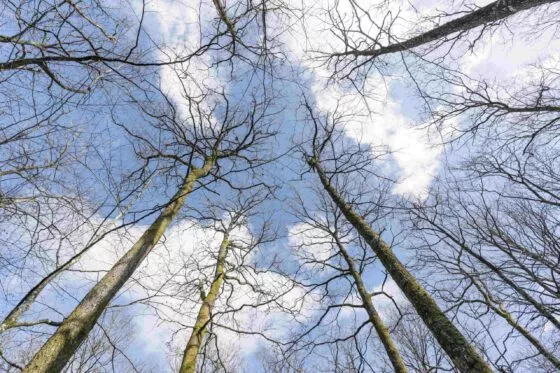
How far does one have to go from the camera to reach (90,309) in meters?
2.70

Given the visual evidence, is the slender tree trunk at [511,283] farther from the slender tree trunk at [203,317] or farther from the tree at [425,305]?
the slender tree trunk at [203,317]

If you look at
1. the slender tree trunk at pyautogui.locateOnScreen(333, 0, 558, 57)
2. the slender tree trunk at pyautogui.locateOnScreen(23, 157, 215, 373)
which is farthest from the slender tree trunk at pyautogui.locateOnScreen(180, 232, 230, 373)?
the slender tree trunk at pyautogui.locateOnScreen(333, 0, 558, 57)

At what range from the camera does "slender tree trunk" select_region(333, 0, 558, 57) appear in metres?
4.38

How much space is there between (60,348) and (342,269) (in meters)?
5.02

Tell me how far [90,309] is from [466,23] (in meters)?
6.02

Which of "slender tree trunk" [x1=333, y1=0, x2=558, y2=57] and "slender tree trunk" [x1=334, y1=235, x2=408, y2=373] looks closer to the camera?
"slender tree trunk" [x1=333, y1=0, x2=558, y2=57]

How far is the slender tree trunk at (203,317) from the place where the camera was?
17.0 feet

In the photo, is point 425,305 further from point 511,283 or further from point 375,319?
point 511,283

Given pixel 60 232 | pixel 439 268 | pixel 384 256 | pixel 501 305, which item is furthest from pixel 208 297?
pixel 501 305

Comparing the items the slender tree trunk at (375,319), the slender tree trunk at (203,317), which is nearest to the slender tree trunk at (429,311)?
the slender tree trunk at (375,319)

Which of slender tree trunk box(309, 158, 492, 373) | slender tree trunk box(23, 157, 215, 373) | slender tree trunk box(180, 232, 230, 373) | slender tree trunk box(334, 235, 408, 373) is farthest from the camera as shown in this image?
slender tree trunk box(180, 232, 230, 373)

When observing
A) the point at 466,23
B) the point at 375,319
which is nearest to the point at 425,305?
the point at 375,319

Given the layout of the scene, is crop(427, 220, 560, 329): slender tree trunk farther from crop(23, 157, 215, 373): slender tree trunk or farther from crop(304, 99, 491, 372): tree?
crop(23, 157, 215, 373): slender tree trunk

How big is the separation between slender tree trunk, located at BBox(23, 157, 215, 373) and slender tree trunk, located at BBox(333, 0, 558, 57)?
12.1ft
